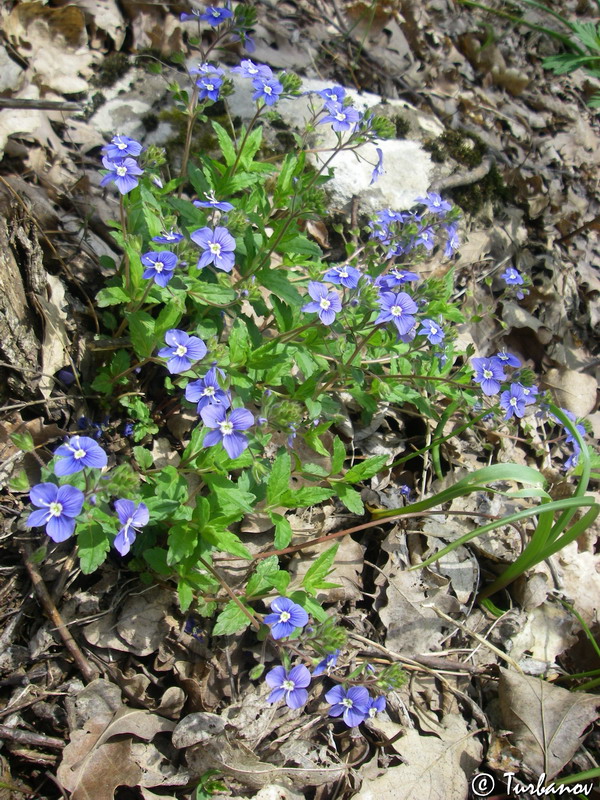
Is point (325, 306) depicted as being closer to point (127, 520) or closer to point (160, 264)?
point (160, 264)

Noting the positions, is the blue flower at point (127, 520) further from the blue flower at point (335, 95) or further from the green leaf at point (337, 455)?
the blue flower at point (335, 95)

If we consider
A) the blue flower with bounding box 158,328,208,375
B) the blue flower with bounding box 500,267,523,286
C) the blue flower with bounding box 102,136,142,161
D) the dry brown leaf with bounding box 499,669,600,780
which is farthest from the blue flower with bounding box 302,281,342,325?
the dry brown leaf with bounding box 499,669,600,780

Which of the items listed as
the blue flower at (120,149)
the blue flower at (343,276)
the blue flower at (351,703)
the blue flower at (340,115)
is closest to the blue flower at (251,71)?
the blue flower at (340,115)

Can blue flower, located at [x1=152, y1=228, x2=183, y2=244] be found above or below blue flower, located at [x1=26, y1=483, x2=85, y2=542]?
above

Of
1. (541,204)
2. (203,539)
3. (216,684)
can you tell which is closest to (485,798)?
(216,684)

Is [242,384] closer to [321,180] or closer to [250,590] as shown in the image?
[250,590]

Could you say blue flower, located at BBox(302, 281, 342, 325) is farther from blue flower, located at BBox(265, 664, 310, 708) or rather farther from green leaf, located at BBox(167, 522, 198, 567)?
blue flower, located at BBox(265, 664, 310, 708)
